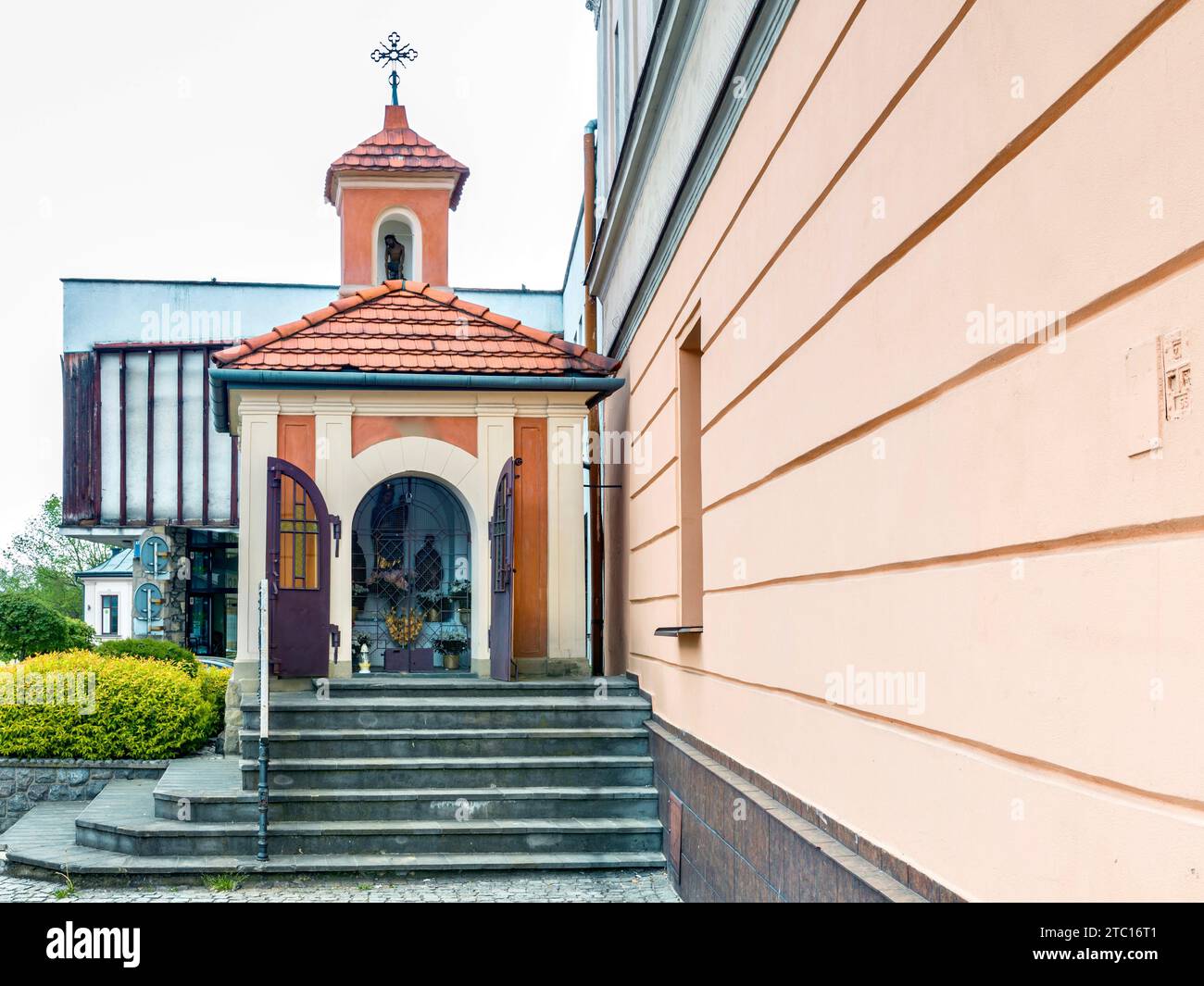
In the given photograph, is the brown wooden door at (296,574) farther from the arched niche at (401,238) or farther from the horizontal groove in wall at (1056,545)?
the horizontal groove in wall at (1056,545)

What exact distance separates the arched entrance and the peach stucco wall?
681 cm

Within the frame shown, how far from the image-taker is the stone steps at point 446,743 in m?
9.31

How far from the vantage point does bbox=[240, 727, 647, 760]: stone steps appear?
931cm

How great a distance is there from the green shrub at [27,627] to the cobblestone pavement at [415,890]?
9.98 metres

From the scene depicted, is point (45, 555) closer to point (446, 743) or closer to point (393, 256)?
point (393, 256)

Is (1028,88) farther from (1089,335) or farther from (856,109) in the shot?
(856,109)

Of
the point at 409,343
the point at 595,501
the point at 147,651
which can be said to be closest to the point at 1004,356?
the point at 409,343

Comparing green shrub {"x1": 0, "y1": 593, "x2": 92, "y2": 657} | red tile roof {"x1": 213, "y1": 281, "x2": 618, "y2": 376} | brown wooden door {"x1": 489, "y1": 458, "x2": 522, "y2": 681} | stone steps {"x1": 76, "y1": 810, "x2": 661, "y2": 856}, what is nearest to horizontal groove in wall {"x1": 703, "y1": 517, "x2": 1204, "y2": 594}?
stone steps {"x1": 76, "y1": 810, "x2": 661, "y2": 856}

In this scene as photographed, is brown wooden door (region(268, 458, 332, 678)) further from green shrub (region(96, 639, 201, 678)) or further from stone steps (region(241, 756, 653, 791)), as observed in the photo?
green shrub (region(96, 639, 201, 678))

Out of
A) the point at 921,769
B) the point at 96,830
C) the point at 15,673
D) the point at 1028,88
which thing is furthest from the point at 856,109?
→ the point at 15,673

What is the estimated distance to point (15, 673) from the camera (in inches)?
474

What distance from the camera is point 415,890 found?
8156 millimetres

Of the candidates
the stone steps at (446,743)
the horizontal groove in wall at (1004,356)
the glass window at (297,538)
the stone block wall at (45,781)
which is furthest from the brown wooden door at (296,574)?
the horizontal groove in wall at (1004,356)

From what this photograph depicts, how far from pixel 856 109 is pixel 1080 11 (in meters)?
1.65
